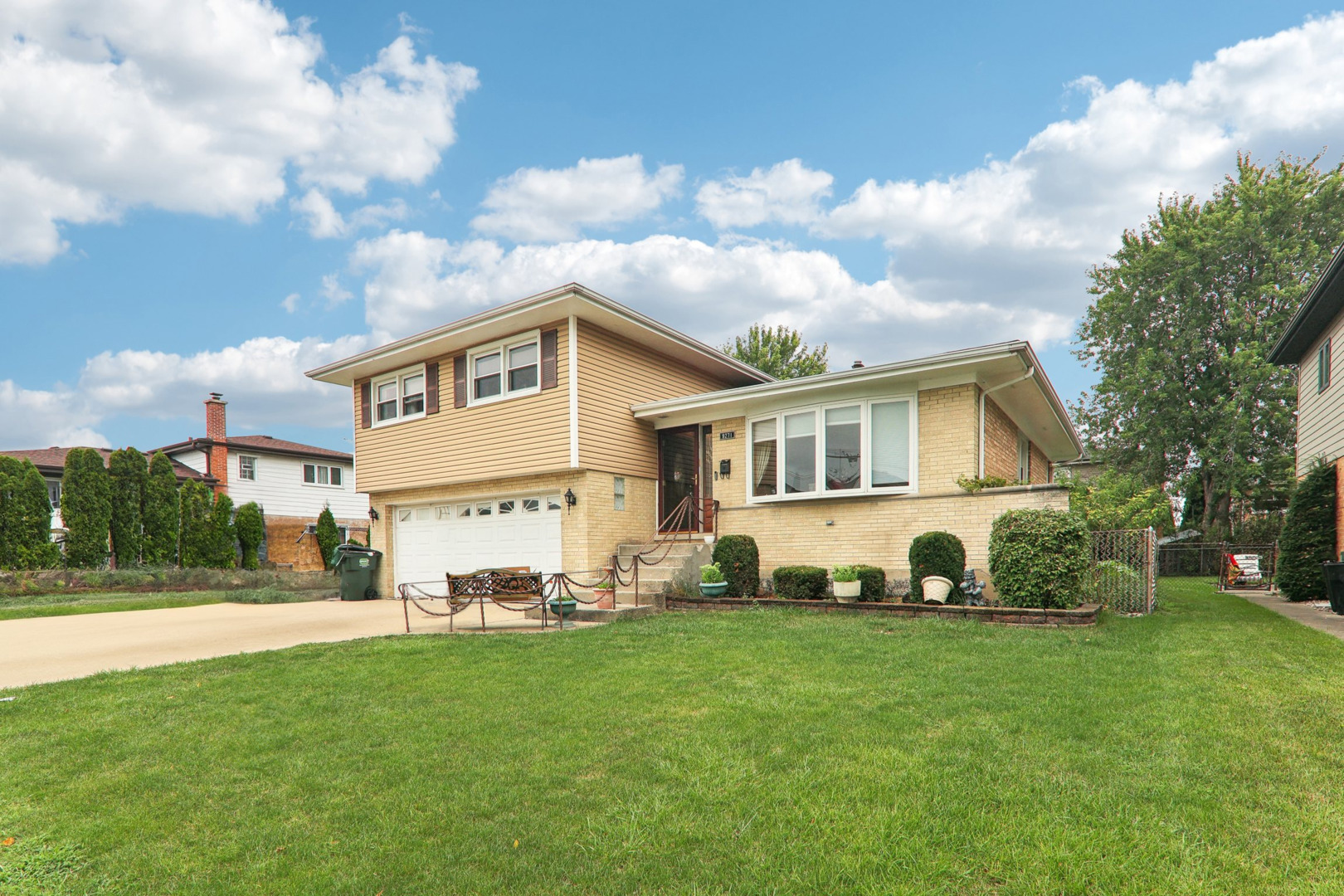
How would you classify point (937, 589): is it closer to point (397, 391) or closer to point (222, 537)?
point (397, 391)

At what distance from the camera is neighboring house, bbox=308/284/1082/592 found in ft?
38.4

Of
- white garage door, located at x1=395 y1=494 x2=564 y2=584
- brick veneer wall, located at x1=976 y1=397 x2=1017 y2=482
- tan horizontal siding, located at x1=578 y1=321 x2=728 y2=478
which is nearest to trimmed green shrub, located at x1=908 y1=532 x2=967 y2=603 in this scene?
brick veneer wall, located at x1=976 y1=397 x2=1017 y2=482

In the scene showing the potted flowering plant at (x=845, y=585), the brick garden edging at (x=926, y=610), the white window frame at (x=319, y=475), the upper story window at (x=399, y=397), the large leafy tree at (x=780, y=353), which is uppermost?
the large leafy tree at (x=780, y=353)

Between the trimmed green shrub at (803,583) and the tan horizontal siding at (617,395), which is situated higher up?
the tan horizontal siding at (617,395)

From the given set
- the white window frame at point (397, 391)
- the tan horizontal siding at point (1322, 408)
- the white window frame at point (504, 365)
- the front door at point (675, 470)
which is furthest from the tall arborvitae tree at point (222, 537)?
the tan horizontal siding at point (1322, 408)

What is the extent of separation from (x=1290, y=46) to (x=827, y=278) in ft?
40.2

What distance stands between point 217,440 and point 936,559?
30.0 meters

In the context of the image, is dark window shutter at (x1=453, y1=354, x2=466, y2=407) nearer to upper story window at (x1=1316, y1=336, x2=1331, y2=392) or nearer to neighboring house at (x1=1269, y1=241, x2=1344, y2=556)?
neighboring house at (x1=1269, y1=241, x2=1344, y2=556)

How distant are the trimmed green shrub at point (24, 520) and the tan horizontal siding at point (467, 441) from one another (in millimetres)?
10389

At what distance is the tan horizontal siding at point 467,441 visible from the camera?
13.5 meters

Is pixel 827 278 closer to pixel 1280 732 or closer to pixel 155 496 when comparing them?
pixel 1280 732

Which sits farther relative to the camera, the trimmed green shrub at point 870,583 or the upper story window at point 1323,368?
the upper story window at point 1323,368

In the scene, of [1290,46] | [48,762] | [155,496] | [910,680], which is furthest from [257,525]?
[1290,46]

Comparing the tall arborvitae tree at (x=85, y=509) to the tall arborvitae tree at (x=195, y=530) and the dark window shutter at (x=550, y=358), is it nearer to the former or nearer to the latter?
the tall arborvitae tree at (x=195, y=530)
